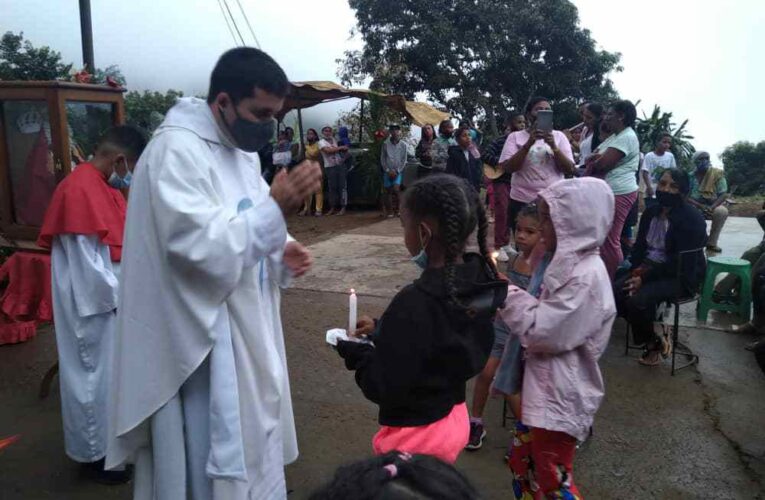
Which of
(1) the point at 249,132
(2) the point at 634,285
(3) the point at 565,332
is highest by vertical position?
(1) the point at 249,132

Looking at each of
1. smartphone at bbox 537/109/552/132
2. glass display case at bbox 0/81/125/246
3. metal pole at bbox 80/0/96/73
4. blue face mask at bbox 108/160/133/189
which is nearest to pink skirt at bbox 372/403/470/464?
blue face mask at bbox 108/160/133/189

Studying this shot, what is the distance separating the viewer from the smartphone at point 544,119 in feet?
17.6

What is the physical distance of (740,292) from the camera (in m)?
5.88

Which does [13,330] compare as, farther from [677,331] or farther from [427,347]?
[677,331]

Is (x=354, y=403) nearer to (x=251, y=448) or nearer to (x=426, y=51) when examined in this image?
(x=251, y=448)

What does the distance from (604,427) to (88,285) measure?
10.3 feet

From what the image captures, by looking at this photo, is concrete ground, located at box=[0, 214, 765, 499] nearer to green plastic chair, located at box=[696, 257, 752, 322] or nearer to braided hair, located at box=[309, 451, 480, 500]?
green plastic chair, located at box=[696, 257, 752, 322]

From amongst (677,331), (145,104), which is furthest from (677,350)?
(145,104)

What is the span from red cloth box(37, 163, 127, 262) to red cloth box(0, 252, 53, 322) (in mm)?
1436

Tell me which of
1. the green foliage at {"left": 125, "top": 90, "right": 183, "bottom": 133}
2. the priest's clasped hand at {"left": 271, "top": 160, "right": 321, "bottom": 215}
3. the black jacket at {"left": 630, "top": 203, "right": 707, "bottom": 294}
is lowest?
the black jacket at {"left": 630, "top": 203, "right": 707, "bottom": 294}

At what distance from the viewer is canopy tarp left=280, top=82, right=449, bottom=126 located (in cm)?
1321

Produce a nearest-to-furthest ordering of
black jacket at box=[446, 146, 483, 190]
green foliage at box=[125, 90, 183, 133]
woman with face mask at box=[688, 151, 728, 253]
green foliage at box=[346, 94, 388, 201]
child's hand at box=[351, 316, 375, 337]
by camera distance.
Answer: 1. child's hand at box=[351, 316, 375, 337]
2. woman with face mask at box=[688, 151, 728, 253]
3. black jacket at box=[446, 146, 483, 190]
4. green foliage at box=[125, 90, 183, 133]
5. green foliage at box=[346, 94, 388, 201]

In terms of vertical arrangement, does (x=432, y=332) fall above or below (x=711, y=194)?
Result: above

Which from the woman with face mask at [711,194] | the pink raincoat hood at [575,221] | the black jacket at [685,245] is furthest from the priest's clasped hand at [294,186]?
the woman with face mask at [711,194]
